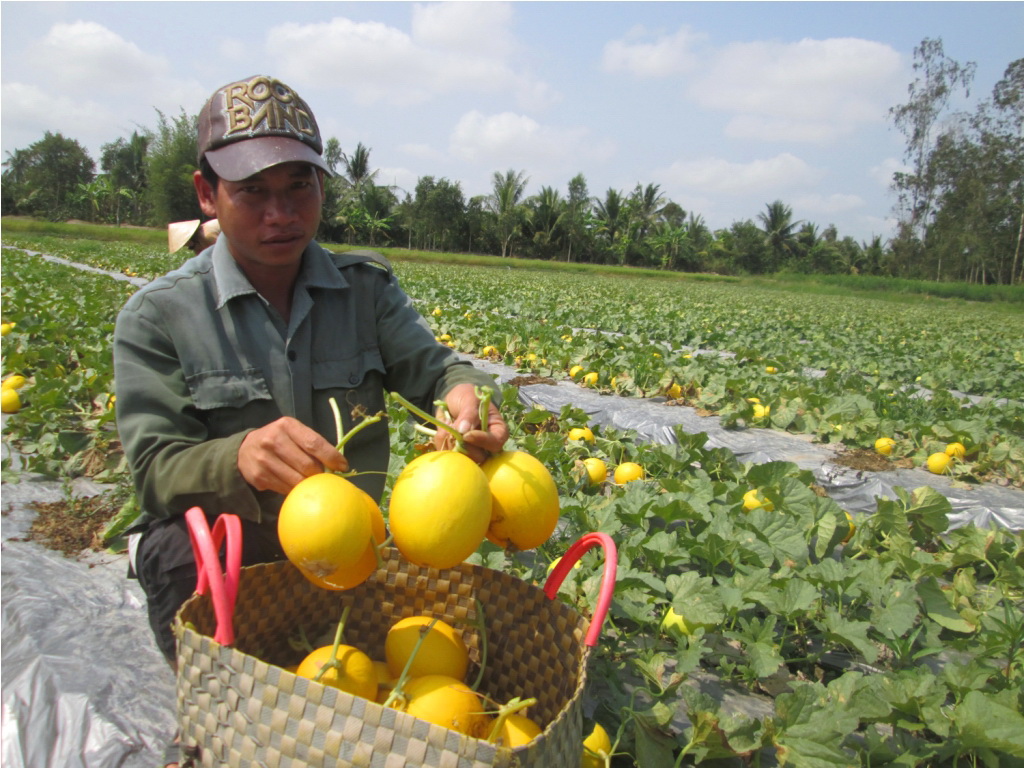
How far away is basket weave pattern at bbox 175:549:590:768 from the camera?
0.91 metres

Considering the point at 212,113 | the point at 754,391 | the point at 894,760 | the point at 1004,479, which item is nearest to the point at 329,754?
the point at 894,760

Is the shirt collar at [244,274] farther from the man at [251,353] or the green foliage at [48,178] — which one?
the green foliage at [48,178]

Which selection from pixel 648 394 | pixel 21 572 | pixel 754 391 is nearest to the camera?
pixel 21 572

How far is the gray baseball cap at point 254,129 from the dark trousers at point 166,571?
2.83 feet

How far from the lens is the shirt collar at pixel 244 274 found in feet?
5.98

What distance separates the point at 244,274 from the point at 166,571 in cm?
81

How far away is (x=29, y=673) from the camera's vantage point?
1.72m

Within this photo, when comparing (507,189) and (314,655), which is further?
(507,189)

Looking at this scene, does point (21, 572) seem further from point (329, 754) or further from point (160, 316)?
point (329, 754)

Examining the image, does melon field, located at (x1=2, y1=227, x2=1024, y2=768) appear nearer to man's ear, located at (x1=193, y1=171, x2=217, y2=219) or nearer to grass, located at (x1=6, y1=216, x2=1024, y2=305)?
man's ear, located at (x1=193, y1=171, x2=217, y2=219)

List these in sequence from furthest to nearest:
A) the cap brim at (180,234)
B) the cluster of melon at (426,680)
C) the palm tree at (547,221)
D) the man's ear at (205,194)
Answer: the palm tree at (547,221)
the cap brim at (180,234)
the man's ear at (205,194)
the cluster of melon at (426,680)

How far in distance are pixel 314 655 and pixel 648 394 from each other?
14.3 ft

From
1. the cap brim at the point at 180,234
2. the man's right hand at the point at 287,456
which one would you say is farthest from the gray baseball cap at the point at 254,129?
the cap brim at the point at 180,234

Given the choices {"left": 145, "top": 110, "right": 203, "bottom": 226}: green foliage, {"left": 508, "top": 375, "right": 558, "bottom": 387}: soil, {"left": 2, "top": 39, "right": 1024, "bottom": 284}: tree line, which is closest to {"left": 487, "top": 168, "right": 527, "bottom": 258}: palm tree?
{"left": 2, "top": 39, "right": 1024, "bottom": 284}: tree line
